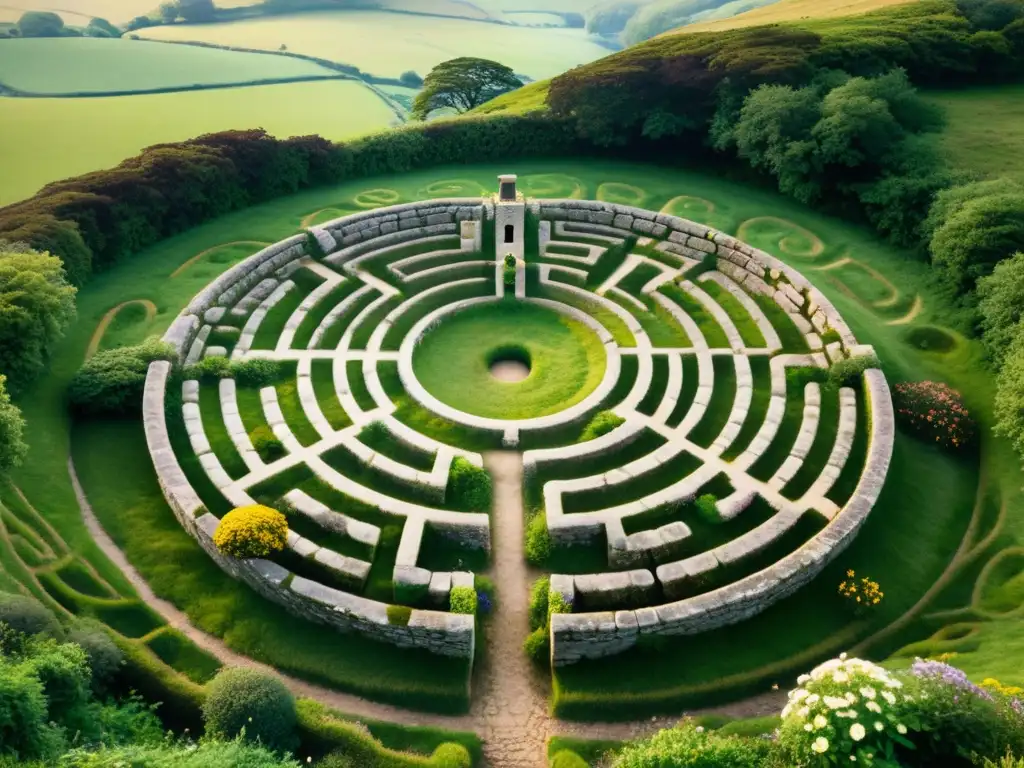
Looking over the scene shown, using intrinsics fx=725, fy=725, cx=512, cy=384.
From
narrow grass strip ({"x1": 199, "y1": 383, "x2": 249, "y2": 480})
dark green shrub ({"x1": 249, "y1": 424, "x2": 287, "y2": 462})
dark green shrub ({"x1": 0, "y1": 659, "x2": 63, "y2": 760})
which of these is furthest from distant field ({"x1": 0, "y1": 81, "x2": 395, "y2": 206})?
dark green shrub ({"x1": 0, "y1": 659, "x2": 63, "y2": 760})

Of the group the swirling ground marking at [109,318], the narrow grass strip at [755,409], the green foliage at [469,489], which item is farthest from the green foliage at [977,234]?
the swirling ground marking at [109,318]

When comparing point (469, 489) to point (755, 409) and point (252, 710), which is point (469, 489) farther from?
point (755, 409)

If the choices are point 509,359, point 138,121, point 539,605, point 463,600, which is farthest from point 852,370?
point 138,121

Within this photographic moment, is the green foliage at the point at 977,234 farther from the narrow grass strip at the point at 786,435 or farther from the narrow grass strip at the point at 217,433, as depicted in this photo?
the narrow grass strip at the point at 217,433

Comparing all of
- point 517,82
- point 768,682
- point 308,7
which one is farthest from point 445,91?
point 308,7

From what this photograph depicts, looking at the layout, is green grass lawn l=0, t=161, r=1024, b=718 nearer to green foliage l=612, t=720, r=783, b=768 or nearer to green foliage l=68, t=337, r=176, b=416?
green foliage l=68, t=337, r=176, b=416

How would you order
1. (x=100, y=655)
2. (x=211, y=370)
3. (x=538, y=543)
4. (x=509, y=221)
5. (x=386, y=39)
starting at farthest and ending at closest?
1. (x=386, y=39)
2. (x=509, y=221)
3. (x=211, y=370)
4. (x=538, y=543)
5. (x=100, y=655)

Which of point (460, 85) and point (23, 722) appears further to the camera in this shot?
point (460, 85)
